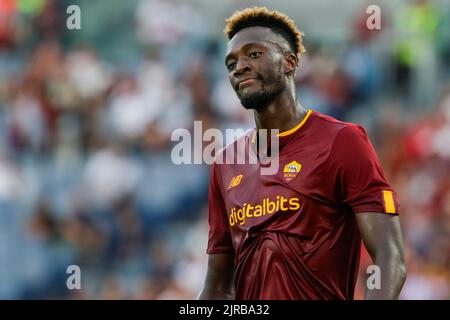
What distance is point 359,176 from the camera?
3.79m

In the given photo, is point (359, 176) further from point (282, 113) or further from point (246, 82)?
point (246, 82)

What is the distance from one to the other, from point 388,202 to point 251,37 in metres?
1.03

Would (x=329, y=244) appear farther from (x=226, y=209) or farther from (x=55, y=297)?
(x=55, y=297)

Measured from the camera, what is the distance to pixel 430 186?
909cm

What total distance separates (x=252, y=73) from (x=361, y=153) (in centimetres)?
64

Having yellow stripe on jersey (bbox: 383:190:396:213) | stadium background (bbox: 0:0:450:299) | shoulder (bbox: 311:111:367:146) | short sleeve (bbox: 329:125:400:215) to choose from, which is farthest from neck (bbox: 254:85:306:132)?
stadium background (bbox: 0:0:450:299)

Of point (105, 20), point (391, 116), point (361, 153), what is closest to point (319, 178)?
point (361, 153)

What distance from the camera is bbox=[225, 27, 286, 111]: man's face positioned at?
4.08 meters

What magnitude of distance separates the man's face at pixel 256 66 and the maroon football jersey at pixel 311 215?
0.89 ft

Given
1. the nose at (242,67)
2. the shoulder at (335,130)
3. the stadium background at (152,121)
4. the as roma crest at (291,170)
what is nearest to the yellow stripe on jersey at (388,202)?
the shoulder at (335,130)

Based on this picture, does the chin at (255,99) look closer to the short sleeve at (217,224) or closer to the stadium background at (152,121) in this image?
the short sleeve at (217,224)

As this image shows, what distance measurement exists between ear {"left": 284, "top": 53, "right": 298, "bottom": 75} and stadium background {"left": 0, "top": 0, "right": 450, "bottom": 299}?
4360 millimetres

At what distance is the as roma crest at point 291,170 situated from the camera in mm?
4008

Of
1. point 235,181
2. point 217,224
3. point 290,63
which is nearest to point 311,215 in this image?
point 235,181
